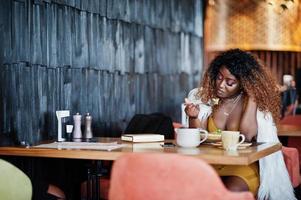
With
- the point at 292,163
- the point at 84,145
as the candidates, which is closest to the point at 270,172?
the point at 292,163

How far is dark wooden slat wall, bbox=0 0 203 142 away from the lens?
4141 mm

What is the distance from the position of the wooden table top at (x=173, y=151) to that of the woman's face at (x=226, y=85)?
0.56 m

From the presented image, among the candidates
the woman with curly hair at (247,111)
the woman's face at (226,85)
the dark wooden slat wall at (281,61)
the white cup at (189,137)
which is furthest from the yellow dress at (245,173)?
the dark wooden slat wall at (281,61)

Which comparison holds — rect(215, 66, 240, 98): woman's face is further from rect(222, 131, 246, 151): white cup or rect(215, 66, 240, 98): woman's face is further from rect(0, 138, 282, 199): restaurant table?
rect(222, 131, 246, 151): white cup

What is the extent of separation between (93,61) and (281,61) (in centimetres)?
484

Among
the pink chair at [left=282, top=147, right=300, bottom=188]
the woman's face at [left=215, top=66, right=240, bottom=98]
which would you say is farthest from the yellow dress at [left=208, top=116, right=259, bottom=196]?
the pink chair at [left=282, top=147, right=300, bottom=188]

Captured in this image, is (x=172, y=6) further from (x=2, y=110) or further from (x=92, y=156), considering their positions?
(x=92, y=156)

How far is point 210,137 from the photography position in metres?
3.48

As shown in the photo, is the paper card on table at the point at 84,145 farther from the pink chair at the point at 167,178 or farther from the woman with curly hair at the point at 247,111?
the pink chair at the point at 167,178

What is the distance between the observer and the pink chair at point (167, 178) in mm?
2398

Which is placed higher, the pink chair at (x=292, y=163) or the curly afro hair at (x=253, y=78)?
the curly afro hair at (x=253, y=78)

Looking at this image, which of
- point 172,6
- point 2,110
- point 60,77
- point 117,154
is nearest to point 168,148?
point 117,154

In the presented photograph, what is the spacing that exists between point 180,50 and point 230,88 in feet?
11.6

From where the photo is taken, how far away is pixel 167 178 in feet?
7.98
